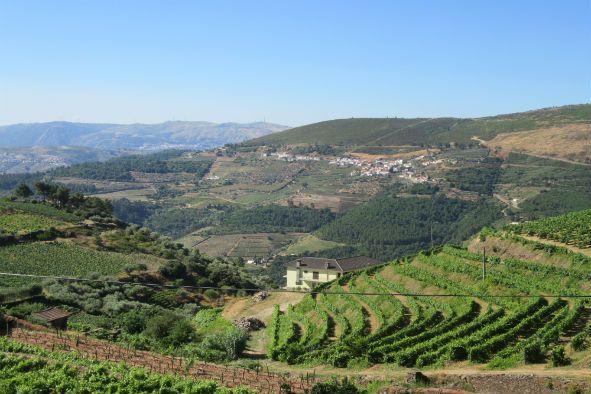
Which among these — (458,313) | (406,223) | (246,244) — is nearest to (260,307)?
(458,313)

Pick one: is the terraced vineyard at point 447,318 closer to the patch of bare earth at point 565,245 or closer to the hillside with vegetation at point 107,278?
the patch of bare earth at point 565,245

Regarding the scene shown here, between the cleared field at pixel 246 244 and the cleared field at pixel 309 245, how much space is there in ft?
16.7

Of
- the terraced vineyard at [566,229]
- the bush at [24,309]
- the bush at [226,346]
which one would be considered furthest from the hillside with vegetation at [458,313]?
the bush at [24,309]

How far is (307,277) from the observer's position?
6412cm

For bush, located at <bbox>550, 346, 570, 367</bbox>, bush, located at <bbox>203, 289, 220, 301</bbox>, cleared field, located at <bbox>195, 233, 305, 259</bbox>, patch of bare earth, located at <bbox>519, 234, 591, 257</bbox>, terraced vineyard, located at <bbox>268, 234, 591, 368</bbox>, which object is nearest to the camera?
bush, located at <bbox>550, 346, 570, 367</bbox>

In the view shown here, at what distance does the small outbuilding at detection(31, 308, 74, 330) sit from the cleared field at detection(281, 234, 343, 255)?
107 m

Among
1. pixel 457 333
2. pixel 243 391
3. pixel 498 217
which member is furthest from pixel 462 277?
pixel 498 217

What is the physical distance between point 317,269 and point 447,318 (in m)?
33.3

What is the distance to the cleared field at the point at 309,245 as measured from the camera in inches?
5576

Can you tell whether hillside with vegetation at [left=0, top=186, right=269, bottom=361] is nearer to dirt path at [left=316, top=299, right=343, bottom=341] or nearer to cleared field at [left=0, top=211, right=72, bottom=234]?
cleared field at [left=0, top=211, right=72, bottom=234]

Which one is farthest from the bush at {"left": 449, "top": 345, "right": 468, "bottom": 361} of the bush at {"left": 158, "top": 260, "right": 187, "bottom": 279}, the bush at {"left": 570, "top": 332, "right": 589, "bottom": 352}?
the bush at {"left": 158, "top": 260, "right": 187, "bottom": 279}

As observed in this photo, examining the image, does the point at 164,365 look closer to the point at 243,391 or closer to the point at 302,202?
the point at 243,391

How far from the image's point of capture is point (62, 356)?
23.7 m

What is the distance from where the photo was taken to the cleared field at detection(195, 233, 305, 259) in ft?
471
